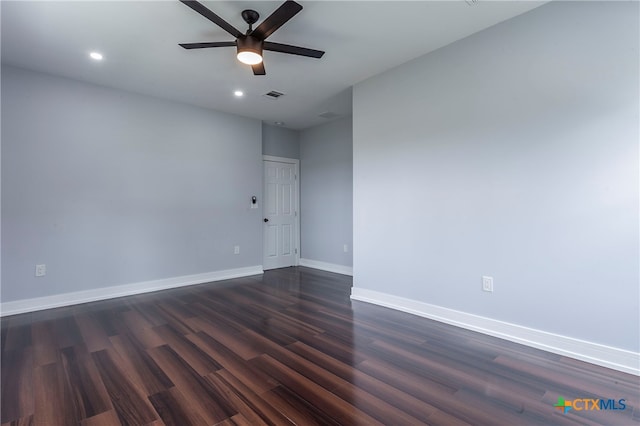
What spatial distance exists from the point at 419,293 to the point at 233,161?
11.6 ft

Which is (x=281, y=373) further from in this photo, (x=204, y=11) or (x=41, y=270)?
(x=41, y=270)

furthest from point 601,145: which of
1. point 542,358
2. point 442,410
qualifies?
point 442,410

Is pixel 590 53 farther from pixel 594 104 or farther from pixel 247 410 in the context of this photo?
pixel 247 410

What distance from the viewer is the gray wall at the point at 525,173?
2.14 m

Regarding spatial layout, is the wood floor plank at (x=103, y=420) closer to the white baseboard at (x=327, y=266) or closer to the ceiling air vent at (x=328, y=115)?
the white baseboard at (x=327, y=266)

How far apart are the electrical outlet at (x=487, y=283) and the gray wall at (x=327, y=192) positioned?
2.58 meters


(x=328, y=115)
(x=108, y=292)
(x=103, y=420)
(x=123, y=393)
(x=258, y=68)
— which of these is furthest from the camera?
(x=328, y=115)

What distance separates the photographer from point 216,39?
2.86m

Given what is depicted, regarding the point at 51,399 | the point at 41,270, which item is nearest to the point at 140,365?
the point at 51,399

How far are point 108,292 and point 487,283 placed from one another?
430 centimetres

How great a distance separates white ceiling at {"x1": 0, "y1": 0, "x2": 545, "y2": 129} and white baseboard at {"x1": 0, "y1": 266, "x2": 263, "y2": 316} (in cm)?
256

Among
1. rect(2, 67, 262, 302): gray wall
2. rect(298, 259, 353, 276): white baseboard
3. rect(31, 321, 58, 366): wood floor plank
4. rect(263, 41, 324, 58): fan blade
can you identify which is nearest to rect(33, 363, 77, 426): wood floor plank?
rect(31, 321, 58, 366): wood floor plank

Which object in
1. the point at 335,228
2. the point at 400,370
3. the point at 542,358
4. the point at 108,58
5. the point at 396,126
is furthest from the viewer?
the point at 335,228

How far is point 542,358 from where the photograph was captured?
2.28m
